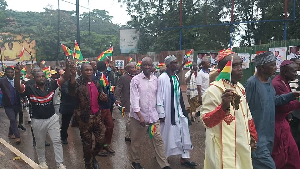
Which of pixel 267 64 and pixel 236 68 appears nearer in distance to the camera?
pixel 236 68

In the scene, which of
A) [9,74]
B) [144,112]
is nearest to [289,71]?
[144,112]

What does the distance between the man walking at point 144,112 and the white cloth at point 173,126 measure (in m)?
0.18

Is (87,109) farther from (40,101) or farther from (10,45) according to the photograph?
(10,45)

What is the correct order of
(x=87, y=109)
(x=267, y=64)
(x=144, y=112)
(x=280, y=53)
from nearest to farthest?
(x=267, y=64) → (x=87, y=109) → (x=144, y=112) → (x=280, y=53)

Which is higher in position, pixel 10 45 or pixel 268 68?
pixel 10 45

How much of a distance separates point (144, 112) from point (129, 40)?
85.7 ft

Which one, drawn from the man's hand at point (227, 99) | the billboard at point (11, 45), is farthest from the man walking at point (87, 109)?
the billboard at point (11, 45)

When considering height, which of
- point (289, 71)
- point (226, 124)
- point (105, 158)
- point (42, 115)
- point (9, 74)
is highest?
point (289, 71)

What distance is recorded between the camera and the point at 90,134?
5.08m

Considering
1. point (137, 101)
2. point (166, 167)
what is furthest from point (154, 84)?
point (166, 167)

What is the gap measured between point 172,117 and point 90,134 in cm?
140

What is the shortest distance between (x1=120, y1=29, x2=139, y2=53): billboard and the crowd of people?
21.9 m

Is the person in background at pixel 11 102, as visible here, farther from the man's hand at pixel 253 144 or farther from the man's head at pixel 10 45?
the man's head at pixel 10 45

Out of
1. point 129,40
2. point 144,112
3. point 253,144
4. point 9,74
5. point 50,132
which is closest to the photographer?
point 253,144
